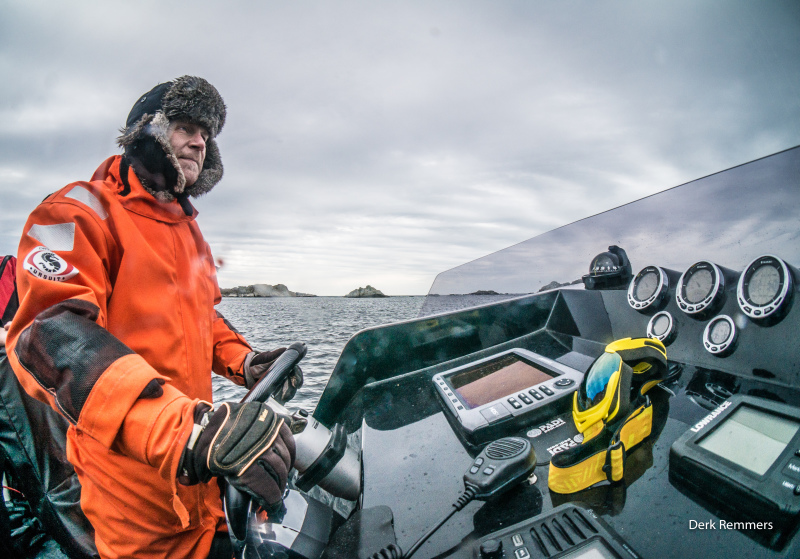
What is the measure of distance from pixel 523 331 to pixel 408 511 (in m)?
1.63

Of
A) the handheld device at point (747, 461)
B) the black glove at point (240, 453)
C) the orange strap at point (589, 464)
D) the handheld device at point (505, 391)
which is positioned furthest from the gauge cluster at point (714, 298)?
the black glove at point (240, 453)

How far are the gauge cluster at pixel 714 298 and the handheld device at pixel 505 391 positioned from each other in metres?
0.60

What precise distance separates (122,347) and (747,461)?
1719 mm

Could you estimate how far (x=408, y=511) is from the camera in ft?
3.81

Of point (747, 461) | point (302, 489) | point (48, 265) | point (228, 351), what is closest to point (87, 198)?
point (48, 265)

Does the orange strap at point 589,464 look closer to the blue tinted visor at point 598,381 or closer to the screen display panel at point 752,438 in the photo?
the blue tinted visor at point 598,381

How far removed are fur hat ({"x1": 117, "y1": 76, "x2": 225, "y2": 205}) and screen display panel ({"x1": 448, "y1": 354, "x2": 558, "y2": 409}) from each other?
5.31 ft

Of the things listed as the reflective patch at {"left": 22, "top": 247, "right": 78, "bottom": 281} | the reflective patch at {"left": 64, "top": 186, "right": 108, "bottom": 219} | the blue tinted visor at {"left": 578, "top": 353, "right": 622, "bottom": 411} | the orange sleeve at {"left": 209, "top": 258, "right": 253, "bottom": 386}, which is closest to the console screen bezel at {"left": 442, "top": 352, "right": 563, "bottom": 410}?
the blue tinted visor at {"left": 578, "top": 353, "right": 622, "bottom": 411}

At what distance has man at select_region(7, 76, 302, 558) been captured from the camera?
3.00 ft

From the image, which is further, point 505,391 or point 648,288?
point 648,288

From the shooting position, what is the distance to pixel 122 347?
101 cm

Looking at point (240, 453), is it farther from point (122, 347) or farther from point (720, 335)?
point (720, 335)

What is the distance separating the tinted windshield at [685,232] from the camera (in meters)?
1.42

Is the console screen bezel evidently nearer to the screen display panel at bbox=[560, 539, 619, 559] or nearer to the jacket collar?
the screen display panel at bbox=[560, 539, 619, 559]
